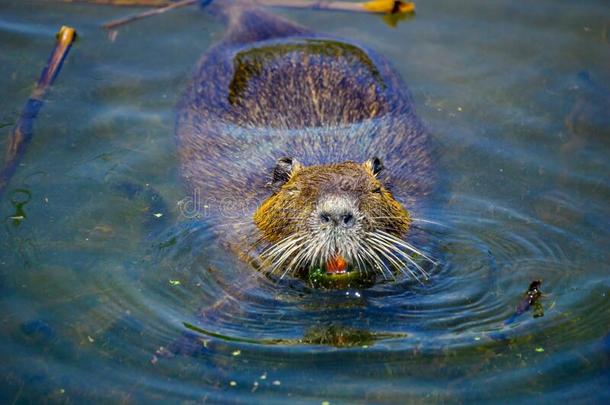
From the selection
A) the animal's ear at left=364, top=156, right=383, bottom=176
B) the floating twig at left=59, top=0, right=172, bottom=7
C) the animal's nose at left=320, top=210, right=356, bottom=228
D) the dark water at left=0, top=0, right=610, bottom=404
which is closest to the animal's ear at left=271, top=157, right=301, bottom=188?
the animal's ear at left=364, top=156, right=383, bottom=176

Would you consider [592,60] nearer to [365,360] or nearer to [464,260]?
[464,260]

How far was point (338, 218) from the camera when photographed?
5.45 m

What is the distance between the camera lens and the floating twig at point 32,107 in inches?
265

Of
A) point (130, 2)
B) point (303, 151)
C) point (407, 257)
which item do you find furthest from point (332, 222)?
point (130, 2)

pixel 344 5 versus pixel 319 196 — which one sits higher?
pixel 344 5

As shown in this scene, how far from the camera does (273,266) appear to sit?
5.94m

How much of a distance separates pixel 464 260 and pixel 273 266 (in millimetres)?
1247

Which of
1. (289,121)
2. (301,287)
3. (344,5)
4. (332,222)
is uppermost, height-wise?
(344,5)

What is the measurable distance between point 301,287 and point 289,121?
159cm

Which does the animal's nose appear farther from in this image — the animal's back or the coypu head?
the animal's back

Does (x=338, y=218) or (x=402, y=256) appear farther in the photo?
(x=402, y=256)

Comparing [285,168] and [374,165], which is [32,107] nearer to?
[285,168]

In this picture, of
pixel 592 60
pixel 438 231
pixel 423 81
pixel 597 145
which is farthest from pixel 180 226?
pixel 592 60

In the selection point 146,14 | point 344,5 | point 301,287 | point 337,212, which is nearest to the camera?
point 337,212
